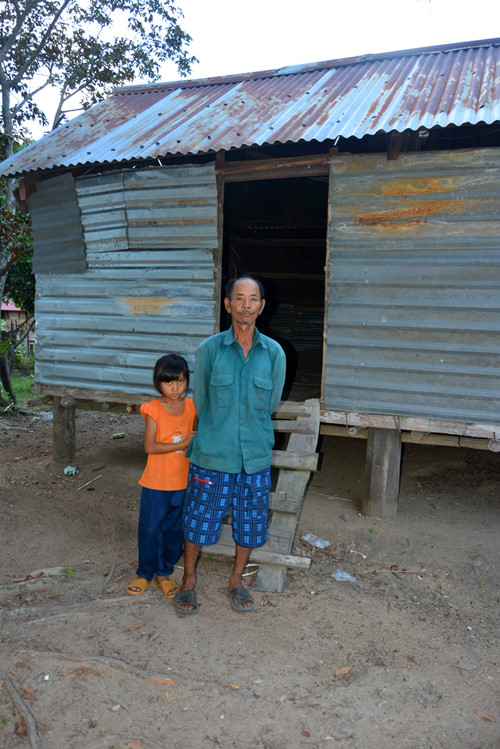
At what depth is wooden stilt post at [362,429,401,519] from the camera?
5.26 metres

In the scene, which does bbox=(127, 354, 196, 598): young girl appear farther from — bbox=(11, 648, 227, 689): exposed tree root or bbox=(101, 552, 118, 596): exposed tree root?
bbox=(11, 648, 227, 689): exposed tree root

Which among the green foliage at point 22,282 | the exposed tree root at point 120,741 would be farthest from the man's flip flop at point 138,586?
the green foliage at point 22,282

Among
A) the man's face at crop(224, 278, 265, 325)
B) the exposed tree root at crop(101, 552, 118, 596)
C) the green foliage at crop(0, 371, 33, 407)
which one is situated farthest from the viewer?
the green foliage at crop(0, 371, 33, 407)

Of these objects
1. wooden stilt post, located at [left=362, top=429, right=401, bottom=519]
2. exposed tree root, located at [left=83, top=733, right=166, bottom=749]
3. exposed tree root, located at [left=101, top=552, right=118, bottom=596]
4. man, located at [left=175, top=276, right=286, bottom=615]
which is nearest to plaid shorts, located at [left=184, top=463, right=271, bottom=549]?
man, located at [left=175, top=276, right=286, bottom=615]

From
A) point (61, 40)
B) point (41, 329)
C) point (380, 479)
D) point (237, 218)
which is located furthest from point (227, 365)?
point (61, 40)

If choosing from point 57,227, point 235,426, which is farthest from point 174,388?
point 57,227

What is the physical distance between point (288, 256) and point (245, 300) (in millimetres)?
7465

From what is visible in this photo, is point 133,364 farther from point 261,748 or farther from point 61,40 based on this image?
point 61,40

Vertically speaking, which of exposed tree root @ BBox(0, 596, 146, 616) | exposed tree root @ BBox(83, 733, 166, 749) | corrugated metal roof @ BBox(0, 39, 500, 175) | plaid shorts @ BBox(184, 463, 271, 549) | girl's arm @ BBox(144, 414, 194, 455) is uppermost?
corrugated metal roof @ BBox(0, 39, 500, 175)

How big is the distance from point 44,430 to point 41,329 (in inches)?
134

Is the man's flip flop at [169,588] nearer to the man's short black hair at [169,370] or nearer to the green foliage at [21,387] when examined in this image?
the man's short black hair at [169,370]

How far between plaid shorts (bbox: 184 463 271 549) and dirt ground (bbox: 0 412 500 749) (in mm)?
539

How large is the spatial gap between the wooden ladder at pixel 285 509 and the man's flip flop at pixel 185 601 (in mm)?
512

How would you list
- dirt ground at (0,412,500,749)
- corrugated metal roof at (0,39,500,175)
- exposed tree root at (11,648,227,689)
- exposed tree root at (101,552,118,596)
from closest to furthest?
dirt ground at (0,412,500,749) → exposed tree root at (11,648,227,689) → exposed tree root at (101,552,118,596) → corrugated metal roof at (0,39,500,175)
